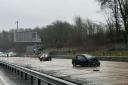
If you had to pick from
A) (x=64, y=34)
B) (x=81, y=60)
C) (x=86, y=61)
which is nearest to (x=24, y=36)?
(x=64, y=34)

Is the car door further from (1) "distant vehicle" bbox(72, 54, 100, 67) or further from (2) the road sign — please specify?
(2) the road sign

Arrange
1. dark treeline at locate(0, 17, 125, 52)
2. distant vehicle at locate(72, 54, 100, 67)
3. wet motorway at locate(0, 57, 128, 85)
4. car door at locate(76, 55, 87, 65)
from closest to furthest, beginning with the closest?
wet motorway at locate(0, 57, 128, 85)
distant vehicle at locate(72, 54, 100, 67)
car door at locate(76, 55, 87, 65)
dark treeline at locate(0, 17, 125, 52)

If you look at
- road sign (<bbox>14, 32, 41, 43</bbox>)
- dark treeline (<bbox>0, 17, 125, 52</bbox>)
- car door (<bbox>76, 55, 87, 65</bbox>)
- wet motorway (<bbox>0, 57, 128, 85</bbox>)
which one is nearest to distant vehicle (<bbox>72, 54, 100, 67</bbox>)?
car door (<bbox>76, 55, 87, 65</bbox>)

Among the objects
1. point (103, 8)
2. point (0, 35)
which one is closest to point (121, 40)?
point (103, 8)

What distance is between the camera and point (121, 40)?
271 feet

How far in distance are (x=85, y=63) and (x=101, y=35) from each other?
54.9m

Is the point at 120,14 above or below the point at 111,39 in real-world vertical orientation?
above

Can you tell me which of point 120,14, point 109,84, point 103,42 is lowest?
point 109,84

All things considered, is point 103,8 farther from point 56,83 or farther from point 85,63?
point 56,83

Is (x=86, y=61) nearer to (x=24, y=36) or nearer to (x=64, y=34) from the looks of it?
(x=24, y=36)

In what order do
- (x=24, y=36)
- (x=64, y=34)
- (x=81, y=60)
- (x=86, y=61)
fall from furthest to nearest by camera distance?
(x=64, y=34), (x=24, y=36), (x=81, y=60), (x=86, y=61)

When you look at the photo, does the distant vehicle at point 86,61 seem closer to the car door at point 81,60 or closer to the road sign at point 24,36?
the car door at point 81,60

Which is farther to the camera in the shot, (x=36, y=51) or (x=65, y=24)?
(x=65, y=24)

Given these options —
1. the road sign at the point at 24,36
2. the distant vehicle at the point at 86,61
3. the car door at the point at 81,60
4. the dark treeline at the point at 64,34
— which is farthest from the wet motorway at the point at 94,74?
the road sign at the point at 24,36
